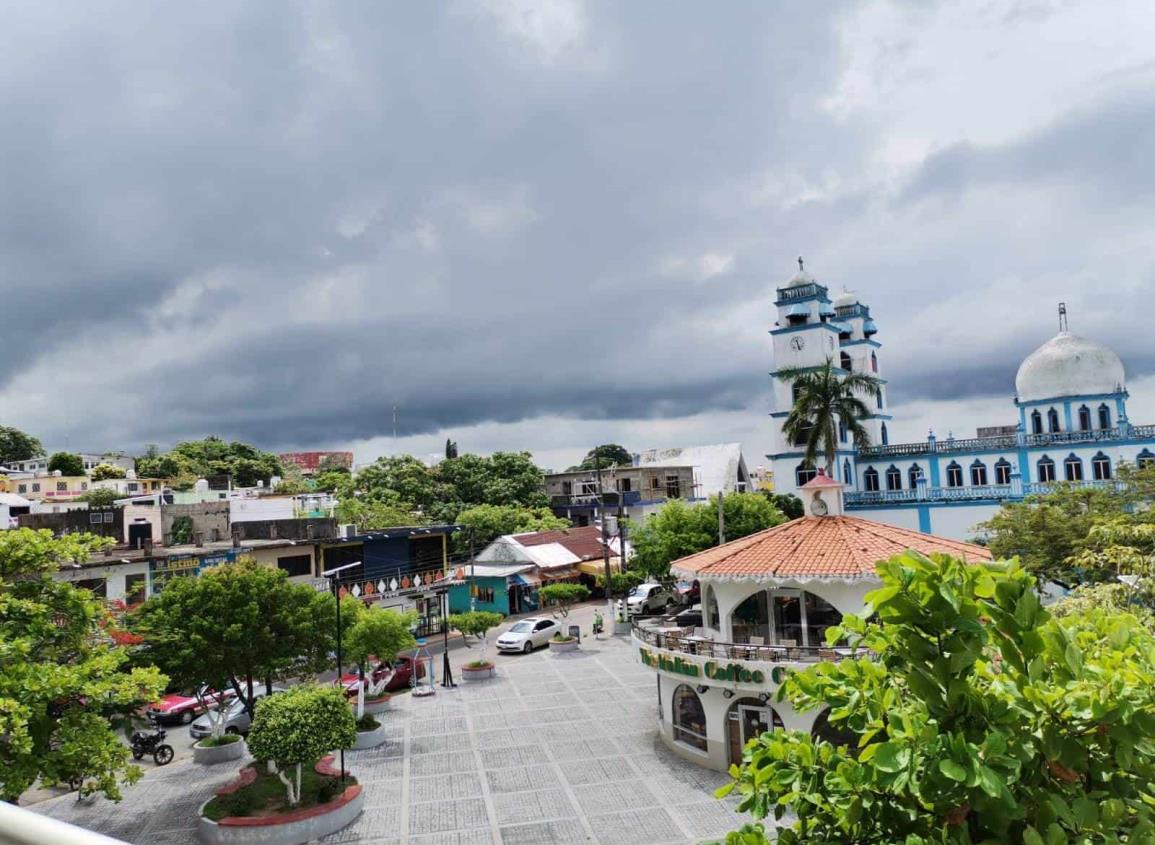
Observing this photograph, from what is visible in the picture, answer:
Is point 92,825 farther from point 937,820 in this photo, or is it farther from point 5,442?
point 5,442

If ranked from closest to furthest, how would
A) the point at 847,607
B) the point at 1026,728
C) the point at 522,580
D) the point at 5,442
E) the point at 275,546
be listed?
the point at 1026,728
the point at 847,607
the point at 275,546
the point at 522,580
the point at 5,442

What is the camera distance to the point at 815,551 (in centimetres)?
1964

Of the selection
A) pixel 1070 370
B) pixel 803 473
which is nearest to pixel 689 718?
pixel 803 473

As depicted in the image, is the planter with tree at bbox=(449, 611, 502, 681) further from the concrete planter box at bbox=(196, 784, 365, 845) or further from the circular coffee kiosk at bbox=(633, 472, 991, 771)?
the concrete planter box at bbox=(196, 784, 365, 845)

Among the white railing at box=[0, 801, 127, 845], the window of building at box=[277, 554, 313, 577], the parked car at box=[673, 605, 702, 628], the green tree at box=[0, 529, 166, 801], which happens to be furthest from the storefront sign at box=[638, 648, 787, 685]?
the window of building at box=[277, 554, 313, 577]

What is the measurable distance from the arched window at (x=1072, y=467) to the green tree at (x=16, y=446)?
3938 inches

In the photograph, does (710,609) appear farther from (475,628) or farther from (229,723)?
(229,723)

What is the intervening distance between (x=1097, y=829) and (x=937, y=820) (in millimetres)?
682

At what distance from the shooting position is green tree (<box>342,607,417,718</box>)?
891 inches

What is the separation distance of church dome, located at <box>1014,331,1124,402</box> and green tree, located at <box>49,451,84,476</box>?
8432 cm

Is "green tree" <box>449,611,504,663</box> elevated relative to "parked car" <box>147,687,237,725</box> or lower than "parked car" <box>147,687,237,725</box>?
elevated

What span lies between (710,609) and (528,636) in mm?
15262

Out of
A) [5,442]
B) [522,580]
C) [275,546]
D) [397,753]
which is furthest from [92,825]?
[5,442]

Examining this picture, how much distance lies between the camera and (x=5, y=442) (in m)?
85.7
